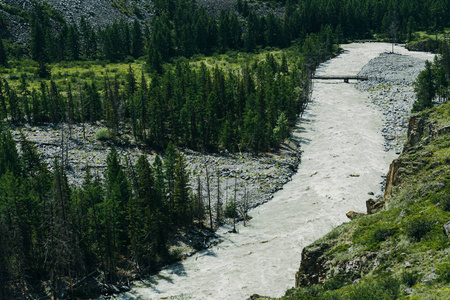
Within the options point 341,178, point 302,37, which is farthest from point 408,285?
point 302,37

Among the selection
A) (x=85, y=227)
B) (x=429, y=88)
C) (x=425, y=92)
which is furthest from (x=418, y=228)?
(x=429, y=88)

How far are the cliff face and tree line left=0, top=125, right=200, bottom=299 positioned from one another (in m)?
20.8

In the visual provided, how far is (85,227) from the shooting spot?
41.9m

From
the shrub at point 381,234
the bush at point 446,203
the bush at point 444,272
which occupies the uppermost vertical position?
the bush at point 446,203

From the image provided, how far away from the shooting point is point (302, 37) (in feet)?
577

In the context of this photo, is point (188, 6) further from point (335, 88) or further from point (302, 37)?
point (335, 88)

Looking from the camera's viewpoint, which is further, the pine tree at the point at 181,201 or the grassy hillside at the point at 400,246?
the pine tree at the point at 181,201

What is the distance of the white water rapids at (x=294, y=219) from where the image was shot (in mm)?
38375

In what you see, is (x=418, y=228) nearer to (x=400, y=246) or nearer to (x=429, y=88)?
(x=400, y=246)

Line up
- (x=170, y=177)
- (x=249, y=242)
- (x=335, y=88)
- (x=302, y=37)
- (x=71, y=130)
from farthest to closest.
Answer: (x=302, y=37) < (x=335, y=88) < (x=71, y=130) < (x=170, y=177) < (x=249, y=242)

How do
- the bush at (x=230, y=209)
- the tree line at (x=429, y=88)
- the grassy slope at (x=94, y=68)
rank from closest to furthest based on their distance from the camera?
the bush at (x=230, y=209), the tree line at (x=429, y=88), the grassy slope at (x=94, y=68)

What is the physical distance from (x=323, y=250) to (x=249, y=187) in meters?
33.5

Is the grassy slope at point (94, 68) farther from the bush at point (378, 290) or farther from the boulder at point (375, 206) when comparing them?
the bush at point (378, 290)

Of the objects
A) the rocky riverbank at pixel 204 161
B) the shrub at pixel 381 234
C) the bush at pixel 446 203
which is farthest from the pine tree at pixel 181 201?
the bush at pixel 446 203
